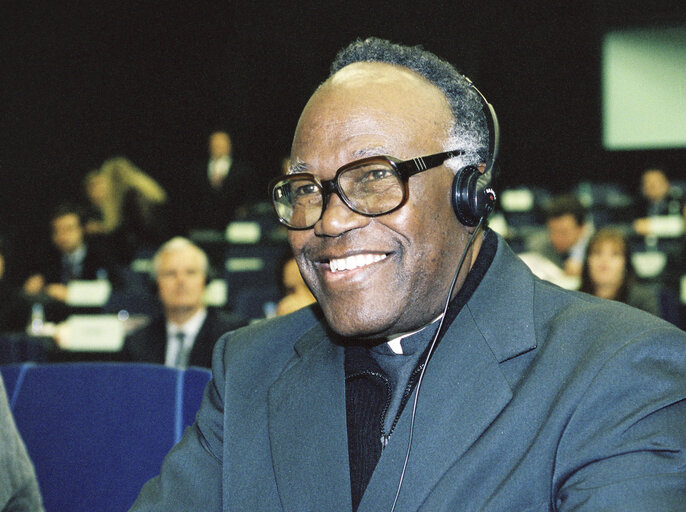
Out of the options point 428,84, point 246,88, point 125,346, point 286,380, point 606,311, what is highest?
point 246,88

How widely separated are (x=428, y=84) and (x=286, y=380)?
0.61 meters

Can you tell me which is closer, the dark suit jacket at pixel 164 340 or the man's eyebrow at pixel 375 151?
the man's eyebrow at pixel 375 151

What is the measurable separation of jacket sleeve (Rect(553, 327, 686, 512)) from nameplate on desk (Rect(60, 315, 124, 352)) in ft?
10.8

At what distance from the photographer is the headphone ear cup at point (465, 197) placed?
1.35m

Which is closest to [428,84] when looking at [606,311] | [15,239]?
[606,311]

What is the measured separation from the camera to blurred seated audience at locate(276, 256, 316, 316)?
430 cm

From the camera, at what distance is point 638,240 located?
25.5ft

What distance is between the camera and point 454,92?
142 centimetres

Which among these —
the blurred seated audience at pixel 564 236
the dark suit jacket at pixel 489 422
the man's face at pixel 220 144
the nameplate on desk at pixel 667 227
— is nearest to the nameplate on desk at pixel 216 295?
the blurred seated audience at pixel 564 236

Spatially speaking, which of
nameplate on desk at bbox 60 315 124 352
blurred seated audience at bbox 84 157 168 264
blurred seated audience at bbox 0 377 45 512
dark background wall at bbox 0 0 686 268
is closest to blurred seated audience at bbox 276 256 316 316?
nameplate on desk at bbox 60 315 124 352

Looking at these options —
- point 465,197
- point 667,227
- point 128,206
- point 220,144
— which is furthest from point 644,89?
point 465,197

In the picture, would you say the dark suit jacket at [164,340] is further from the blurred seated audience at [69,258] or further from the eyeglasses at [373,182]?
the blurred seated audience at [69,258]

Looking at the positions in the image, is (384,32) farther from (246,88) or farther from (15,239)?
(15,239)

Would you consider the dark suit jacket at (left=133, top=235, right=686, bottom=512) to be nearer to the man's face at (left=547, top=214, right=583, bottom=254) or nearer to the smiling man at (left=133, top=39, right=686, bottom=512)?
the smiling man at (left=133, top=39, right=686, bottom=512)
